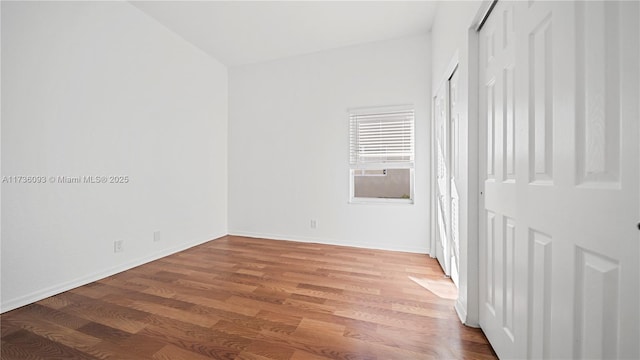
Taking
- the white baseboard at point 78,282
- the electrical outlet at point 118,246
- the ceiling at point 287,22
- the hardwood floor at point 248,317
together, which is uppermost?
the ceiling at point 287,22

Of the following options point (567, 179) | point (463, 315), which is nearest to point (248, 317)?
point (463, 315)

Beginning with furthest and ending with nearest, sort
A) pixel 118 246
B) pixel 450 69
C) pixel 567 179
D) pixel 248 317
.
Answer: pixel 118 246 → pixel 450 69 → pixel 248 317 → pixel 567 179

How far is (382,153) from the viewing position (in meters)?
3.59

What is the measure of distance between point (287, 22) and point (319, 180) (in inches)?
85.0

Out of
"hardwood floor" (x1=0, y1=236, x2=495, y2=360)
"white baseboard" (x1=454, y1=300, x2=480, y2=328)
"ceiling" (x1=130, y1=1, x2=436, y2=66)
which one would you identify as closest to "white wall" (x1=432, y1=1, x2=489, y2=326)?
"white baseboard" (x1=454, y1=300, x2=480, y2=328)

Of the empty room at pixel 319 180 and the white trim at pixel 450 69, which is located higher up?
the white trim at pixel 450 69

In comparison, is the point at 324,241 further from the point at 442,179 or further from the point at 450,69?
the point at 450,69

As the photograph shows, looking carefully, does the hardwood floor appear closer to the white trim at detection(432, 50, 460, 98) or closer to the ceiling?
the white trim at detection(432, 50, 460, 98)

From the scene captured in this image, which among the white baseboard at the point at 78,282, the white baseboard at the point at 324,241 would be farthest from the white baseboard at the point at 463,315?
the white baseboard at the point at 78,282

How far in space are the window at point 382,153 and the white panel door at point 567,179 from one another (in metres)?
2.07

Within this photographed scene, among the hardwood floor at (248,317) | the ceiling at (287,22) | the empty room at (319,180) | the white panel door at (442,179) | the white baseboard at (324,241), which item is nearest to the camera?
the empty room at (319,180)

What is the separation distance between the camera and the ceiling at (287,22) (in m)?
2.83

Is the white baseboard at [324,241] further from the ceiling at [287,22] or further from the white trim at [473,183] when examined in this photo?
the ceiling at [287,22]

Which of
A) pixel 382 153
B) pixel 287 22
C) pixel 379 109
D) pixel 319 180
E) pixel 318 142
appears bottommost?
pixel 319 180
